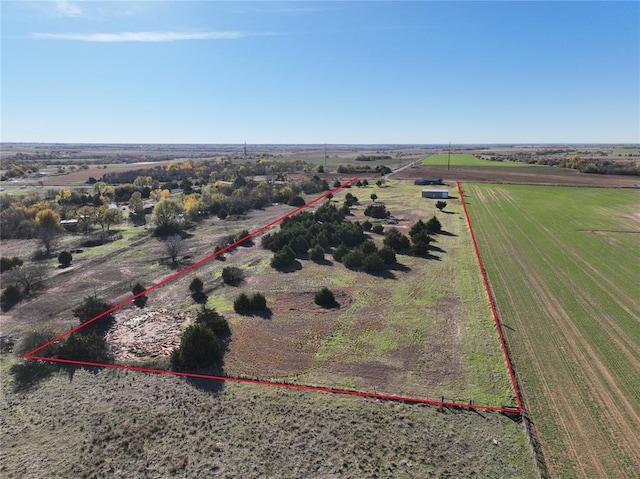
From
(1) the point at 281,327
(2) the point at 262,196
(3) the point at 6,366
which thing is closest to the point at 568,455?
(1) the point at 281,327

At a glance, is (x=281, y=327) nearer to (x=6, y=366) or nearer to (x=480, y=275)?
(x=6, y=366)

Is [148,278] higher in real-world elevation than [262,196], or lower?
lower

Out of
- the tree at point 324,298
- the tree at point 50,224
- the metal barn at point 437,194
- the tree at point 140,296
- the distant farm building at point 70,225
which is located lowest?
the tree at point 140,296

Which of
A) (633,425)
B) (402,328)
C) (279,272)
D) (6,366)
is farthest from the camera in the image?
(279,272)

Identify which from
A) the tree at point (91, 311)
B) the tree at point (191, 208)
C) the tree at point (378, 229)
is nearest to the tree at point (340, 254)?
the tree at point (378, 229)

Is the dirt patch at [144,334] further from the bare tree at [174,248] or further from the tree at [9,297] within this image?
the bare tree at [174,248]

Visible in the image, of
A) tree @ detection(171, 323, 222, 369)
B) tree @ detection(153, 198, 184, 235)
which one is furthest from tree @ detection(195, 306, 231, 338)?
tree @ detection(153, 198, 184, 235)
